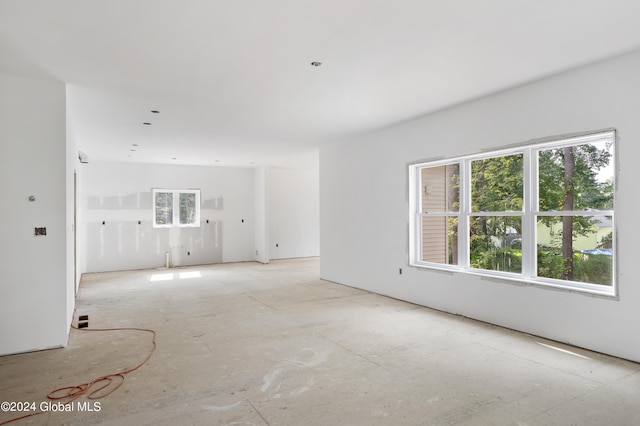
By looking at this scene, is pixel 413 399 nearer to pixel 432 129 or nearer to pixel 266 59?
pixel 266 59

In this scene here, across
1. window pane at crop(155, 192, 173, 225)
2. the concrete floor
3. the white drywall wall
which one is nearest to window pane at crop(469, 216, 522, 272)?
the concrete floor

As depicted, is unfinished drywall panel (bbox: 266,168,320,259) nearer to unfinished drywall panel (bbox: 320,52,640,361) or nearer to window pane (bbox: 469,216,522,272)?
unfinished drywall panel (bbox: 320,52,640,361)

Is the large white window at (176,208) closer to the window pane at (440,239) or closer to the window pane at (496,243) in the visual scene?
the window pane at (440,239)

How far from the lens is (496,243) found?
458 cm

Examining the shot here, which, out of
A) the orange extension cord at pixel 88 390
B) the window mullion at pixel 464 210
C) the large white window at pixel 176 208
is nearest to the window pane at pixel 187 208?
the large white window at pixel 176 208

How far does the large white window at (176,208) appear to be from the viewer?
32.5ft

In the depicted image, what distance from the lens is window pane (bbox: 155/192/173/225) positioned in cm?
992

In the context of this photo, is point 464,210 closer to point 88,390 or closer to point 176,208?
point 88,390

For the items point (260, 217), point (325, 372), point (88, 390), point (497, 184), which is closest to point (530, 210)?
point (497, 184)

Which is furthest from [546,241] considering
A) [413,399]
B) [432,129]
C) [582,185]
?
A: [413,399]

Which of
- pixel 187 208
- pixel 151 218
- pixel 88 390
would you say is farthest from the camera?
pixel 187 208

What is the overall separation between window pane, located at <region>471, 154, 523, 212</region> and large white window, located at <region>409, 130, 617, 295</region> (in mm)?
12

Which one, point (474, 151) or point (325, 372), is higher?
point (474, 151)

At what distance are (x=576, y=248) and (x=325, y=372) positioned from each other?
9.34 ft
